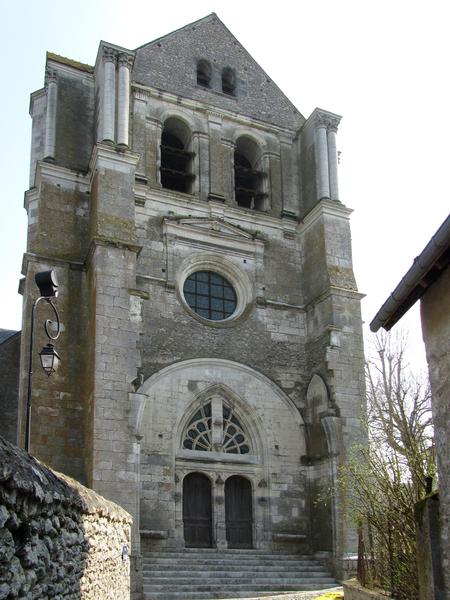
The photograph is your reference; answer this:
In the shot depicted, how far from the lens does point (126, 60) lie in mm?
19047

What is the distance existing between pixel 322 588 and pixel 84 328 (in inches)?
293

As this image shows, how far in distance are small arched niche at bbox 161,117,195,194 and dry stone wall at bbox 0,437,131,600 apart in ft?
45.0

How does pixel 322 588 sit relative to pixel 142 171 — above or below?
below

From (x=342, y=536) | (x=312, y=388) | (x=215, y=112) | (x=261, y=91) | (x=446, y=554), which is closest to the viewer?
(x=446, y=554)

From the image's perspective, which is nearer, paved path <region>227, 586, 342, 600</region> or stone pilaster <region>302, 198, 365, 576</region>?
paved path <region>227, 586, 342, 600</region>

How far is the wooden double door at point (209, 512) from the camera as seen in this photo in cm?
1639

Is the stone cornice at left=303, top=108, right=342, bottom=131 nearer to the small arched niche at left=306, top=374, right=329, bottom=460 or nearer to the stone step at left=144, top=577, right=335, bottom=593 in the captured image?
the small arched niche at left=306, top=374, right=329, bottom=460

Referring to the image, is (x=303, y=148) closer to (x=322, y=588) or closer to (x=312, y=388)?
(x=312, y=388)

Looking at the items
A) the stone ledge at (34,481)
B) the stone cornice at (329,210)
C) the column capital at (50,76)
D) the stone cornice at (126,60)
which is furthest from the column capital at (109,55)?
the stone ledge at (34,481)

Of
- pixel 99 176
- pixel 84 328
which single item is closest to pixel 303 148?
pixel 99 176

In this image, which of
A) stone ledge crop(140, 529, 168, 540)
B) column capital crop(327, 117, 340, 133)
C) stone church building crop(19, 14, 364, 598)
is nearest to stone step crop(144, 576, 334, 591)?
stone church building crop(19, 14, 364, 598)

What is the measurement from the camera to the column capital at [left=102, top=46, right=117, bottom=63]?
61.5ft

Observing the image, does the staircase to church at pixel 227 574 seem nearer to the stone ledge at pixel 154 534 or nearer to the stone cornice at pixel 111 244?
the stone ledge at pixel 154 534

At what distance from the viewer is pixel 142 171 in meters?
19.0
